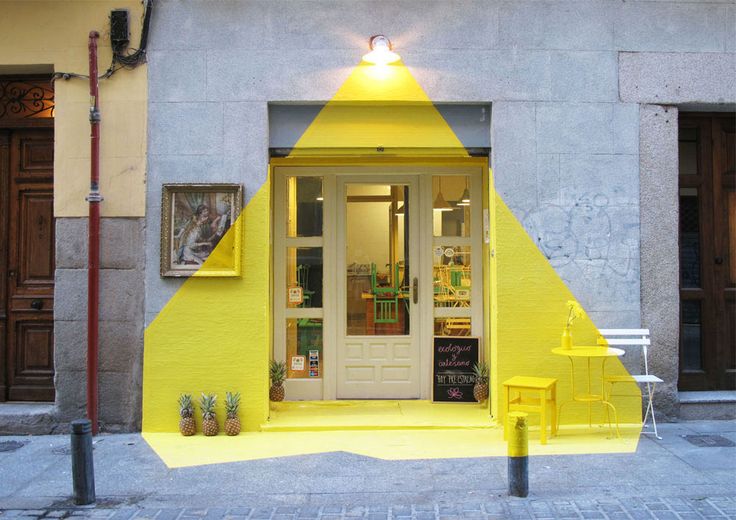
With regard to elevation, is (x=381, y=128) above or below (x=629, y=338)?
above

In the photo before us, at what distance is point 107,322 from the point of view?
7.61 metres

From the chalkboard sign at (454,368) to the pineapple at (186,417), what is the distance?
9.03 feet

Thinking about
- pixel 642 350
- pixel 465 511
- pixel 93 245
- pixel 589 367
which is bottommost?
pixel 465 511

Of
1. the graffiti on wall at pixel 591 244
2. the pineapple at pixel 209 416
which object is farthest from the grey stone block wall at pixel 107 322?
the graffiti on wall at pixel 591 244

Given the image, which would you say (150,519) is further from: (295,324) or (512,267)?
(512,267)

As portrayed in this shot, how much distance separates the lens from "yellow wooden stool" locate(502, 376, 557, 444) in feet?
22.9

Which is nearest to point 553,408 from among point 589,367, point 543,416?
point 543,416

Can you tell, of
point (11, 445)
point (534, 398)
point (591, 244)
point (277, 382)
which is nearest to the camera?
point (11, 445)

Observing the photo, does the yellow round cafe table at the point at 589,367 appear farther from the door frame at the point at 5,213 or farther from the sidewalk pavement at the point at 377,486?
the door frame at the point at 5,213

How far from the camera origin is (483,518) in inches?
206

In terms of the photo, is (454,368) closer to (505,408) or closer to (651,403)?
(505,408)

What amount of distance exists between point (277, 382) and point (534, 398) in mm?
2904

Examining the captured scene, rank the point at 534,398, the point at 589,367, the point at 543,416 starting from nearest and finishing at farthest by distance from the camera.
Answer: the point at 543,416, the point at 534,398, the point at 589,367

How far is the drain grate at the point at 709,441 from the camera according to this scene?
6.98 metres
